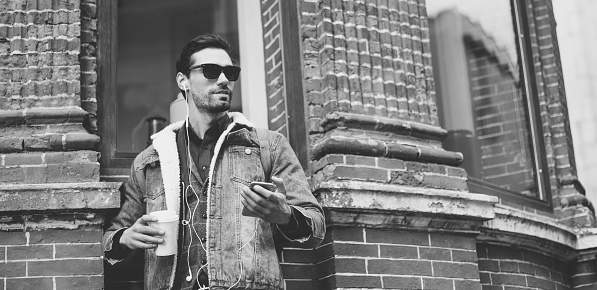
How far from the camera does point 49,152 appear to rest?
5805mm

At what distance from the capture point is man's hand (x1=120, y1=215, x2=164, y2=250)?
4738mm

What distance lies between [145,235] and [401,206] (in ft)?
6.32

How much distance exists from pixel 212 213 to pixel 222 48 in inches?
37.8

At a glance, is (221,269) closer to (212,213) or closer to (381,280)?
(212,213)

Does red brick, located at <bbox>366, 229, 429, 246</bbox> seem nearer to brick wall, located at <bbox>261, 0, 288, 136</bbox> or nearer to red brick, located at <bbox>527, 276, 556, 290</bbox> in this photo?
brick wall, located at <bbox>261, 0, 288, 136</bbox>

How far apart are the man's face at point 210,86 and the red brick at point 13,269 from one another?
4.35 feet

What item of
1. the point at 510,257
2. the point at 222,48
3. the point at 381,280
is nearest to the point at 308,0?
the point at 222,48

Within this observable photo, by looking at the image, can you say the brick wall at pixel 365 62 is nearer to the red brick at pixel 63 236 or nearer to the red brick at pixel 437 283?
the red brick at pixel 437 283

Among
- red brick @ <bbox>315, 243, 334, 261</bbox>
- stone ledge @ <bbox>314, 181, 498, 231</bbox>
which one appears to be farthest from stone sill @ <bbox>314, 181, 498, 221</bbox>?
red brick @ <bbox>315, 243, 334, 261</bbox>

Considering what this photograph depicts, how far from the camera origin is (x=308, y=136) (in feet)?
21.1

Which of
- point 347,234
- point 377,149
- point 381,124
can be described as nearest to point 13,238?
point 347,234

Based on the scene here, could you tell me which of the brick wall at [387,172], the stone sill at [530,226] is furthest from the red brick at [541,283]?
the brick wall at [387,172]

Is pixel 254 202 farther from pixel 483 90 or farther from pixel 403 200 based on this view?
pixel 483 90

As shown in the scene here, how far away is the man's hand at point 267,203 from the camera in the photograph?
4.58 metres
